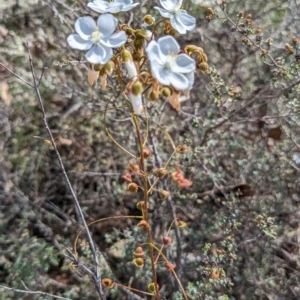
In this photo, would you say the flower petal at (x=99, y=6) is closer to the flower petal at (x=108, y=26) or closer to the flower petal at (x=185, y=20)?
the flower petal at (x=108, y=26)

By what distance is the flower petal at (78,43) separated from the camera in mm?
1078

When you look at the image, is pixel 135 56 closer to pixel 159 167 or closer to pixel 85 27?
pixel 85 27

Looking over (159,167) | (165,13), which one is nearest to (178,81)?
(165,13)

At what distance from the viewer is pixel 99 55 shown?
3.38ft

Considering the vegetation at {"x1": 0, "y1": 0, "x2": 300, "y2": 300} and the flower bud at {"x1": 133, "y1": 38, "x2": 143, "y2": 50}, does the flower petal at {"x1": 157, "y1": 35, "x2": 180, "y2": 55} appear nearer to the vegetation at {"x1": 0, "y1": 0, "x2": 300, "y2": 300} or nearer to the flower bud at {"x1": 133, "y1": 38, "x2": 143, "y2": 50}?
the flower bud at {"x1": 133, "y1": 38, "x2": 143, "y2": 50}

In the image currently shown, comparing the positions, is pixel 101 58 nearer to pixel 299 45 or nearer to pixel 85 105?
pixel 299 45

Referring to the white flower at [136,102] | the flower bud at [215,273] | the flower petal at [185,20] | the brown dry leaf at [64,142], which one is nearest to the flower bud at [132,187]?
the white flower at [136,102]

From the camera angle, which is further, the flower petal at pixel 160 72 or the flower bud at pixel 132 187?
the flower bud at pixel 132 187

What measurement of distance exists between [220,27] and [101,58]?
1.72 metres

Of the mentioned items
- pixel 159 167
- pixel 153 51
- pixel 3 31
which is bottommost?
pixel 3 31

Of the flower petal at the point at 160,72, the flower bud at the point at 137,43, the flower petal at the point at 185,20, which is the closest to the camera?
the flower petal at the point at 160,72

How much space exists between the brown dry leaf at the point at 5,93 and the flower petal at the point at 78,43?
4.45 ft

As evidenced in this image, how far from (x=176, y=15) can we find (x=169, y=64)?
25 cm

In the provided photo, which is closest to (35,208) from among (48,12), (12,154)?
(12,154)
